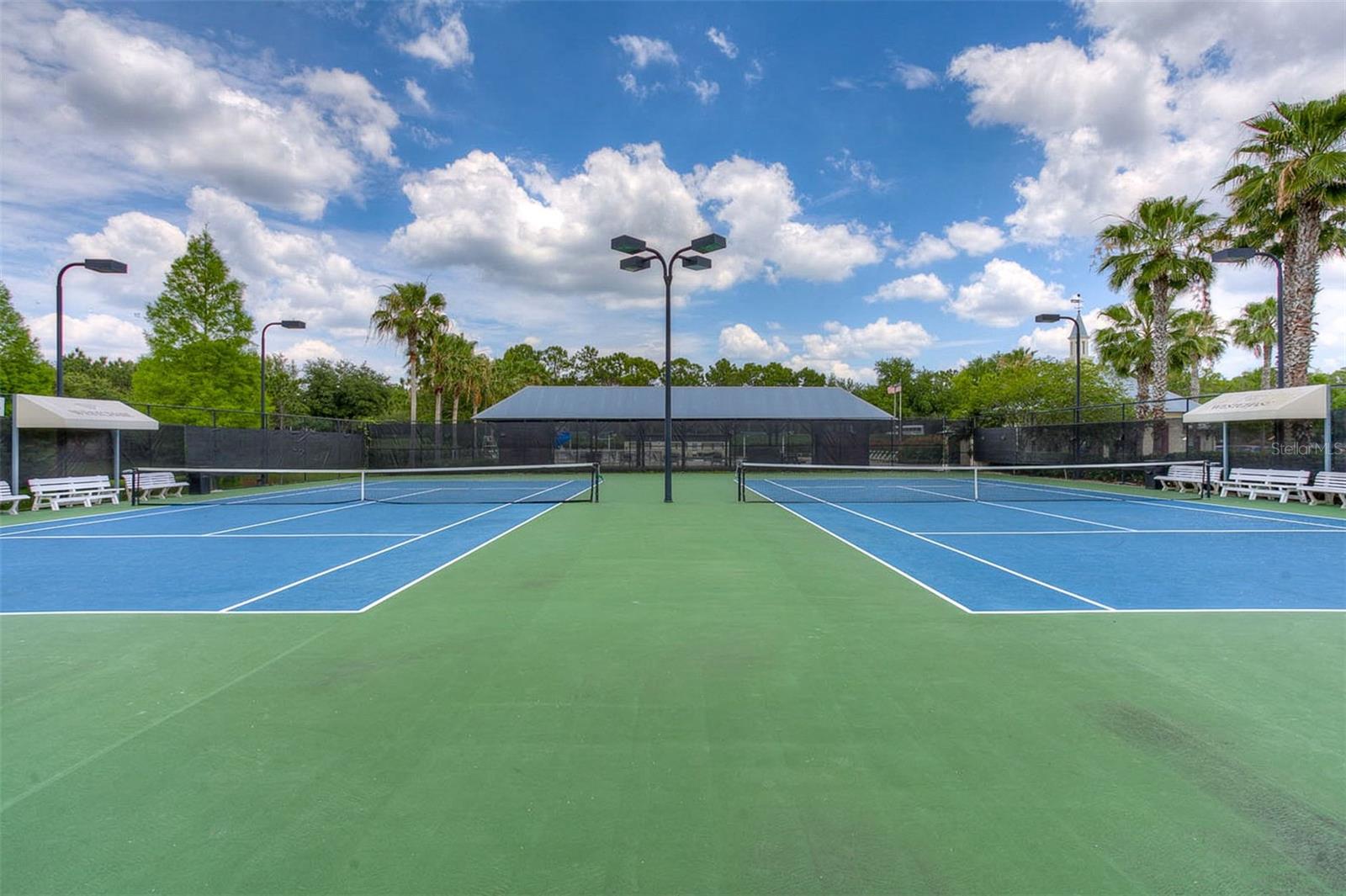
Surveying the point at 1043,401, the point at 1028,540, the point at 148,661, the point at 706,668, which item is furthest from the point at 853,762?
the point at 1043,401

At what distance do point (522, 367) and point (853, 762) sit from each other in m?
80.9

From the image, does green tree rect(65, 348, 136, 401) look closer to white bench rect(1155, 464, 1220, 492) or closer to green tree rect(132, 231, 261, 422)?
green tree rect(132, 231, 261, 422)

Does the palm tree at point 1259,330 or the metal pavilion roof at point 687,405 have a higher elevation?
the palm tree at point 1259,330

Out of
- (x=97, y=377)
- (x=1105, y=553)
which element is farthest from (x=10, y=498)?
(x=97, y=377)

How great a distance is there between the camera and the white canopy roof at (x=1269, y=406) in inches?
661

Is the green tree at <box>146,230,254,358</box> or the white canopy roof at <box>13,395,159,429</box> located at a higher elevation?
the green tree at <box>146,230,254,358</box>

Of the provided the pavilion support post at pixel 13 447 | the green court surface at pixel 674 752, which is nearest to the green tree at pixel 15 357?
the pavilion support post at pixel 13 447

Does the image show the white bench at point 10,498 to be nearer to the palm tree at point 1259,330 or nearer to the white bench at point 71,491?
the white bench at point 71,491

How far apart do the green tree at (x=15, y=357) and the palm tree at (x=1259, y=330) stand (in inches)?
2665

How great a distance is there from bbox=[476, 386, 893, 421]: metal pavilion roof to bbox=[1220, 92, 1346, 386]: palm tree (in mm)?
17229

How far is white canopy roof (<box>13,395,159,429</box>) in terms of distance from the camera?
1593 cm

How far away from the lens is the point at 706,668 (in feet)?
15.5

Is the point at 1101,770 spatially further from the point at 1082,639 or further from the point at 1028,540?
the point at 1028,540

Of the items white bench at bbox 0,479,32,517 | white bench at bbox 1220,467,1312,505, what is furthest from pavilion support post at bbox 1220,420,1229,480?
white bench at bbox 0,479,32,517
